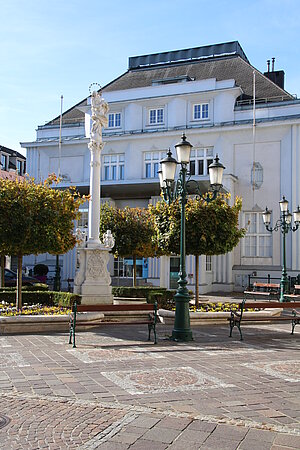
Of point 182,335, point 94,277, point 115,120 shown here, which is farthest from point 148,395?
point 115,120

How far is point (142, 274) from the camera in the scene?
1307 inches

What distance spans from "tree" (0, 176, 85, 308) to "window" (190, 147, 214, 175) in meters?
Answer: 21.1

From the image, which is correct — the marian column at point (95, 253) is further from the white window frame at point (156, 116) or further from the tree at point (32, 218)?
the white window frame at point (156, 116)

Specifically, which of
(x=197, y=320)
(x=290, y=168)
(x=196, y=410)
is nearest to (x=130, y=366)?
(x=196, y=410)

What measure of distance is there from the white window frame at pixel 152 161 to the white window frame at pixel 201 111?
3524 millimetres

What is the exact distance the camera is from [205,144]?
117 feet

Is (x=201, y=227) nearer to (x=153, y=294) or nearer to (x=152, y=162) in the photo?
(x=153, y=294)

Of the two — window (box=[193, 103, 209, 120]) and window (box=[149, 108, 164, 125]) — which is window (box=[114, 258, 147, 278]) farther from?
window (box=[193, 103, 209, 120])

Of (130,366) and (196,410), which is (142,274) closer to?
(130,366)

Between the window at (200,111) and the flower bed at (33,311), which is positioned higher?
the window at (200,111)

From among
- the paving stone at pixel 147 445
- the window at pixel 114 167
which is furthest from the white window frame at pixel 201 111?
the paving stone at pixel 147 445

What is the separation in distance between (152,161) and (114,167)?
319 centimetres

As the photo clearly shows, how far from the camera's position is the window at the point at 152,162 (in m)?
36.8

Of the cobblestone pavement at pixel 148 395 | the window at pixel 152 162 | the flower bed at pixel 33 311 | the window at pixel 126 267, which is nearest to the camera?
the cobblestone pavement at pixel 148 395
